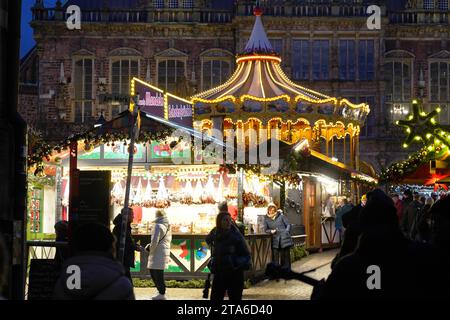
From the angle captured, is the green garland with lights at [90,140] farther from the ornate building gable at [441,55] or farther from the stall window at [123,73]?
the ornate building gable at [441,55]

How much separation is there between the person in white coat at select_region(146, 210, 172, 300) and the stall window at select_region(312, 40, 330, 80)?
25107 millimetres

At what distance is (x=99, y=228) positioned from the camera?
623cm

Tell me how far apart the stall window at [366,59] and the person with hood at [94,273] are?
1375 inches

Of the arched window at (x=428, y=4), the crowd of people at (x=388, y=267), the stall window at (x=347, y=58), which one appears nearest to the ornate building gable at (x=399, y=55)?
the stall window at (x=347, y=58)

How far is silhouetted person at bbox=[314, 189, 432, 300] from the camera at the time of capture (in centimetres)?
558

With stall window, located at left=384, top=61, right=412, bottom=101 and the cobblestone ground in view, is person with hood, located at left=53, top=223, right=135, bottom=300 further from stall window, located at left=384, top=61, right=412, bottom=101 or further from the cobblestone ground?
stall window, located at left=384, top=61, right=412, bottom=101

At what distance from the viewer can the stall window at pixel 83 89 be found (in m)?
40.7

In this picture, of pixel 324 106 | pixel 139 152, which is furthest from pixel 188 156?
pixel 324 106

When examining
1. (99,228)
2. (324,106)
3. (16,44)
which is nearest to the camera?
(99,228)

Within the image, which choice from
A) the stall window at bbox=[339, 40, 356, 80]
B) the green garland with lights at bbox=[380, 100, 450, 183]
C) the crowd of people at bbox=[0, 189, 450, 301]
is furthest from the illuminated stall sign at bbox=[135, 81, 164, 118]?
the stall window at bbox=[339, 40, 356, 80]

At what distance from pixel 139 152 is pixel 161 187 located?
1.70m

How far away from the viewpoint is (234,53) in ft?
134

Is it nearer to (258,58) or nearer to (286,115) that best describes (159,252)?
(286,115)

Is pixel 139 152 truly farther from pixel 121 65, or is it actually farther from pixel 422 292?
pixel 121 65
